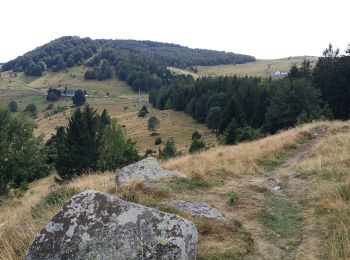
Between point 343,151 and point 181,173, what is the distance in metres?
6.91

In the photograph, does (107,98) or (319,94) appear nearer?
(319,94)

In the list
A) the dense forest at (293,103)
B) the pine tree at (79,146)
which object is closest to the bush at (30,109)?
the dense forest at (293,103)

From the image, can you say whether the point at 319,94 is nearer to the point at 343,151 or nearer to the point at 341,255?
the point at 343,151

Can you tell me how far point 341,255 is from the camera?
609 centimetres

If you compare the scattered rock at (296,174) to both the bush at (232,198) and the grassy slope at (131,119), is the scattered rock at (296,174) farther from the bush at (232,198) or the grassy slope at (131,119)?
the grassy slope at (131,119)

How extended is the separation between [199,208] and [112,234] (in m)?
3.30

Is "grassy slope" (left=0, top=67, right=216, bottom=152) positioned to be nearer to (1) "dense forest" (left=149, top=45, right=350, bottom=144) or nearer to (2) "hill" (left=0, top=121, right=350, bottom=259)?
(1) "dense forest" (left=149, top=45, right=350, bottom=144)

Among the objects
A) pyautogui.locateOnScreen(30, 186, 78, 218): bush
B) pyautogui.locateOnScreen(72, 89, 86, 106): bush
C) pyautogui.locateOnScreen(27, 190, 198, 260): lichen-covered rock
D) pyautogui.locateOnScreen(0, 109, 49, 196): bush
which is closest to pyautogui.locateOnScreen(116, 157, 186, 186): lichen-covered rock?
pyautogui.locateOnScreen(30, 186, 78, 218): bush


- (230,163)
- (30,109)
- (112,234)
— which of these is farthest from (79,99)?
(112,234)

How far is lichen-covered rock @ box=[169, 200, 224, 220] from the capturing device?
8406 mm

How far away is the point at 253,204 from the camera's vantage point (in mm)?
9836

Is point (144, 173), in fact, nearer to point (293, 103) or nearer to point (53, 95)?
point (293, 103)

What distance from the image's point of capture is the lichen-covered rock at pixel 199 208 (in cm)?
841

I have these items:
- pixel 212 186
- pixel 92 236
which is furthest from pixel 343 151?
pixel 92 236
